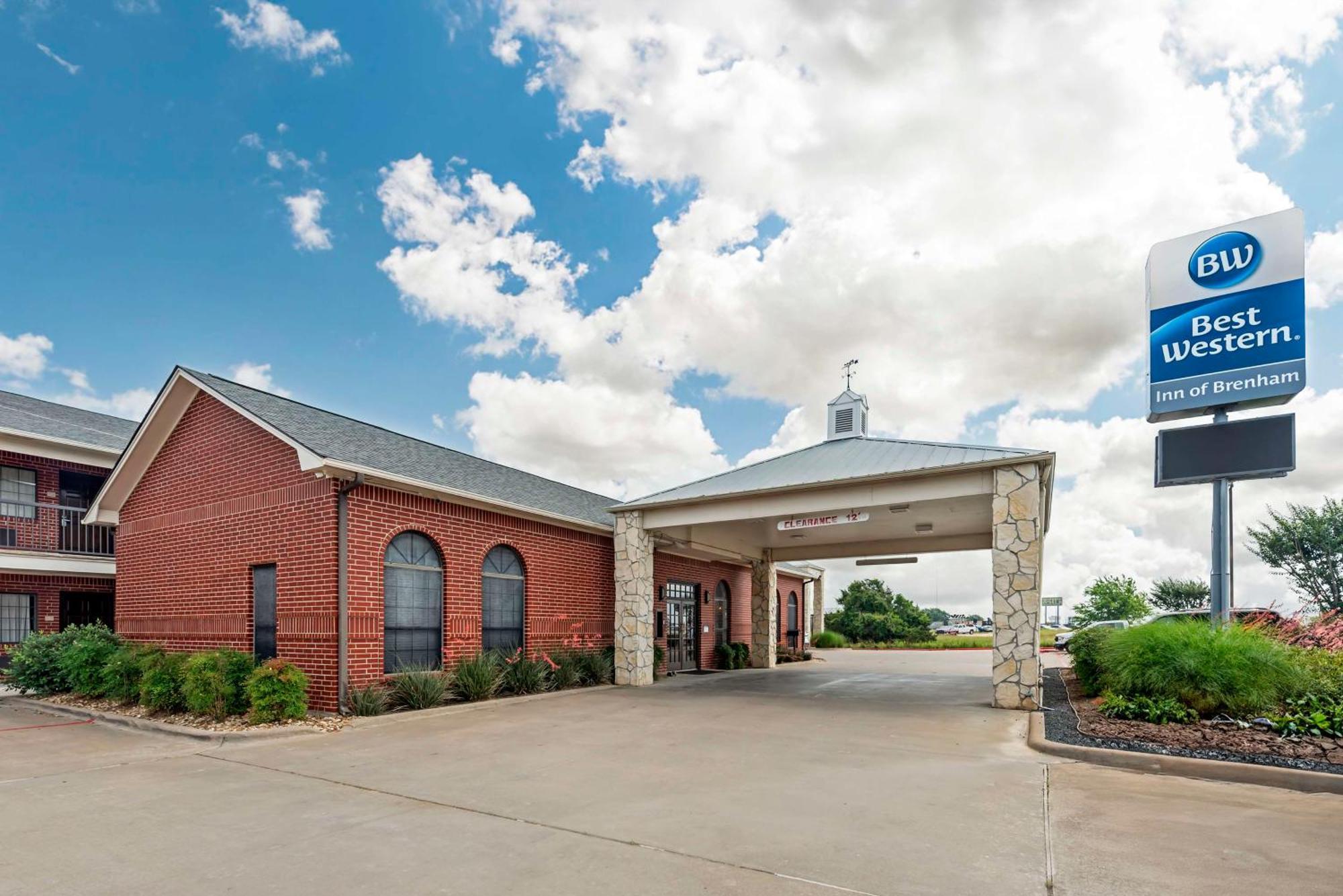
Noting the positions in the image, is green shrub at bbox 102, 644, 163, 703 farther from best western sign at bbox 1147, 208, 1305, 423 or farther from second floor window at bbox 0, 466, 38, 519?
best western sign at bbox 1147, 208, 1305, 423

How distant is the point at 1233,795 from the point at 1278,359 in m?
8.44

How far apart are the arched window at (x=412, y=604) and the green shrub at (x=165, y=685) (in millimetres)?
2975

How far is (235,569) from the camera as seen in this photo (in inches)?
535

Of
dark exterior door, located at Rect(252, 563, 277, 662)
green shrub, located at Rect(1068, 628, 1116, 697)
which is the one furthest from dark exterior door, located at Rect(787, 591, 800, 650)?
dark exterior door, located at Rect(252, 563, 277, 662)

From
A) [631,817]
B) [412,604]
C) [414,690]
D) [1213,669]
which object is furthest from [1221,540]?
Result: [412,604]

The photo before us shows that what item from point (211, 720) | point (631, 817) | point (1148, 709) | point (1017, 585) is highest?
point (1017, 585)

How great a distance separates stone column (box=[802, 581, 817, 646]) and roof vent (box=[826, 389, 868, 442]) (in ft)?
51.7

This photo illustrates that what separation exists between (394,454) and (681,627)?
10275mm

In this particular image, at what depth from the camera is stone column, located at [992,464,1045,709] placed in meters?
12.7

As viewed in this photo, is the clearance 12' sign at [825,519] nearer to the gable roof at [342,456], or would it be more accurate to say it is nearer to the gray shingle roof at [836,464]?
the gray shingle roof at [836,464]

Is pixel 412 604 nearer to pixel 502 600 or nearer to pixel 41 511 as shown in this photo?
pixel 502 600

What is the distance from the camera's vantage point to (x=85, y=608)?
813 inches

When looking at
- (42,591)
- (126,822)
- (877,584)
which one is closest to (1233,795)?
(126,822)

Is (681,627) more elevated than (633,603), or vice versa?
(633,603)
